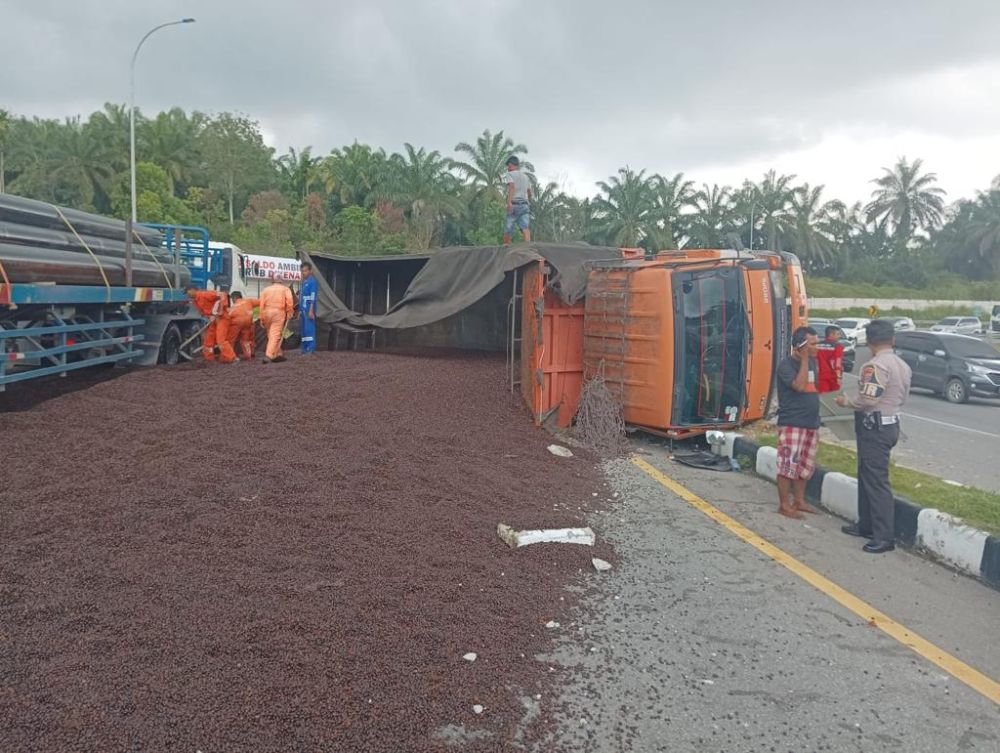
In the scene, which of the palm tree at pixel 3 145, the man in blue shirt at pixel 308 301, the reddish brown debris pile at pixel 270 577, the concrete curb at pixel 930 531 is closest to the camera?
the reddish brown debris pile at pixel 270 577

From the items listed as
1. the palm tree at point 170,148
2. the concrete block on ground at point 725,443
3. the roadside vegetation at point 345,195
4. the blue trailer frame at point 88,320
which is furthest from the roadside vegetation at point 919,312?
the concrete block on ground at point 725,443

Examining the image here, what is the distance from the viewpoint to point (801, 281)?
8508mm

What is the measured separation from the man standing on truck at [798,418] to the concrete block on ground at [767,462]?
3.21ft

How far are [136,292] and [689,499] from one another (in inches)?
310

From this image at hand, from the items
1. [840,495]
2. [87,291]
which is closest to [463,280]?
[87,291]

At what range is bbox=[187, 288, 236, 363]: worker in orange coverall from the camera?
1184 cm

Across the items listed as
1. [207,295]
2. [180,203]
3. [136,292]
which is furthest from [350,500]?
[180,203]

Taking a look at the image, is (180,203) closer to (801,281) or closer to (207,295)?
(207,295)

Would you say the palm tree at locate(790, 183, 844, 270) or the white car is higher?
the palm tree at locate(790, 183, 844, 270)

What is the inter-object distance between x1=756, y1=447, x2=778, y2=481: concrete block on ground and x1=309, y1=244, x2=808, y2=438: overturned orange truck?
0.90 m

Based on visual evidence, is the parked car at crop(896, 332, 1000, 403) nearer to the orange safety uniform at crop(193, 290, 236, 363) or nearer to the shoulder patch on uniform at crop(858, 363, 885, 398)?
the shoulder patch on uniform at crop(858, 363, 885, 398)

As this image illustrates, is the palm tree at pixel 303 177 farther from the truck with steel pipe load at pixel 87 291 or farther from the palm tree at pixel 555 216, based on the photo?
the truck with steel pipe load at pixel 87 291

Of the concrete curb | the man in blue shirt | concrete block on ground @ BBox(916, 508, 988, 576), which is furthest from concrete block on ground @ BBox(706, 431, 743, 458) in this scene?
the man in blue shirt

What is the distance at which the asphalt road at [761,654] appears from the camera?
3039mm
